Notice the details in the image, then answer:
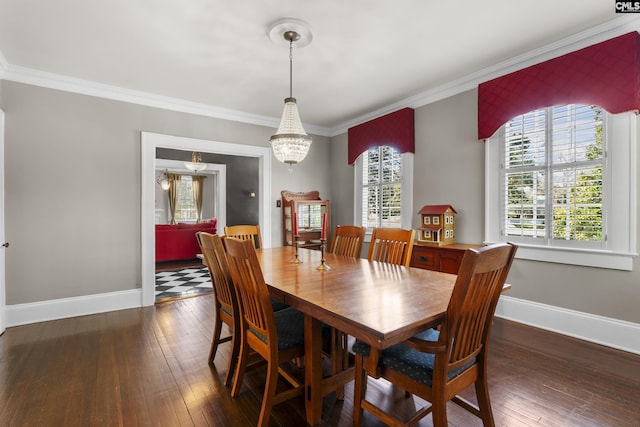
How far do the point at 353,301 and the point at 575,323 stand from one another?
2466 millimetres

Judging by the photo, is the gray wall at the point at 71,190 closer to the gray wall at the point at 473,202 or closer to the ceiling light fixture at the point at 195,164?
the gray wall at the point at 473,202

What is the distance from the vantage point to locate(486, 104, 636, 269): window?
2.42 meters

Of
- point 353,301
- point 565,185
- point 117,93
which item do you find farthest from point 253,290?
point 117,93

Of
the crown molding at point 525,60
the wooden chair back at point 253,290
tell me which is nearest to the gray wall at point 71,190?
the wooden chair back at point 253,290

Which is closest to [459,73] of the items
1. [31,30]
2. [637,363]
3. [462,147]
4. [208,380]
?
[462,147]

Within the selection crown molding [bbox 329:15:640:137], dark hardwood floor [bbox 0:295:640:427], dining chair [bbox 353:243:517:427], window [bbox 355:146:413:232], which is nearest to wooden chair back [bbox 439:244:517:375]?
dining chair [bbox 353:243:517:427]

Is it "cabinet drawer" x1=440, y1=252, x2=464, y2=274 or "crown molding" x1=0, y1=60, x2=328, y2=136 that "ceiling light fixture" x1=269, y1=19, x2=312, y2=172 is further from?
"crown molding" x1=0, y1=60, x2=328, y2=136

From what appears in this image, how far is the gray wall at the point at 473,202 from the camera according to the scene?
2477 mm

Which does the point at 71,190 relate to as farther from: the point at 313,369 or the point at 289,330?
the point at 313,369

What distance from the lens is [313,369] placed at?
64.7 inches

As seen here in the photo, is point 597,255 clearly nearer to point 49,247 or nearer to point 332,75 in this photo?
point 332,75

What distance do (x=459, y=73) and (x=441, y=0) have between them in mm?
1308

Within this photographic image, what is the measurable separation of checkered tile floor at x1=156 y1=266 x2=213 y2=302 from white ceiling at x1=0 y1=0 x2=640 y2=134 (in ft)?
8.58

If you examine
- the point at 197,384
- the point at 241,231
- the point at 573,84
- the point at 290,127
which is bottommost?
the point at 197,384
